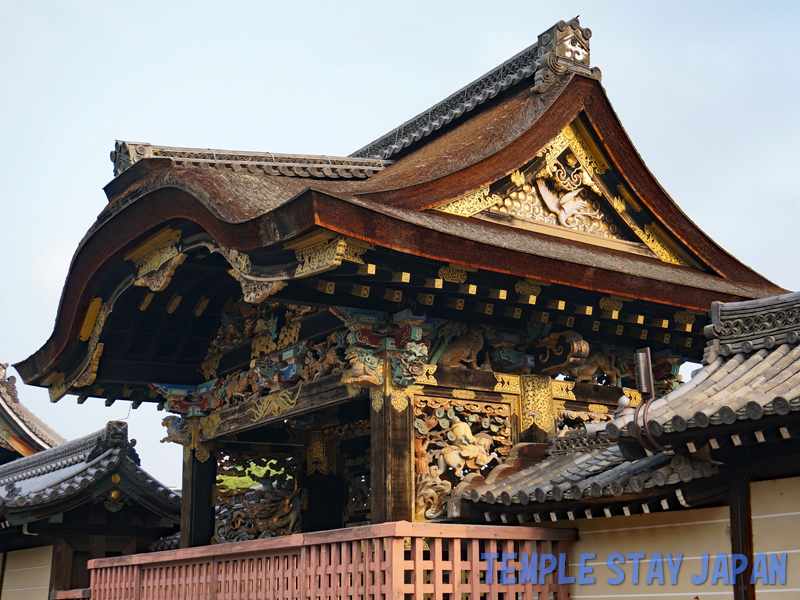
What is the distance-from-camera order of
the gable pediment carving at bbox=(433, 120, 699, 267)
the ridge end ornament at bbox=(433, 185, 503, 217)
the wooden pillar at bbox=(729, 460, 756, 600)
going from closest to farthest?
1. the wooden pillar at bbox=(729, 460, 756, 600)
2. the ridge end ornament at bbox=(433, 185, 503, 217)
3. the gable pediment carving at bbox=(433, 120, 699, 267)

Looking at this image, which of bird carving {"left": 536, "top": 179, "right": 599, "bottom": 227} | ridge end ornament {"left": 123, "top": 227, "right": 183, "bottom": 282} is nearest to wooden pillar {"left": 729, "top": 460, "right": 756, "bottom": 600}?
bird carving {"left": 536, "top": 179, "right": 599, "bottom": 227}

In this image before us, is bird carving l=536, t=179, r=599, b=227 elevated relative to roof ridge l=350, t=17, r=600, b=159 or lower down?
lower down

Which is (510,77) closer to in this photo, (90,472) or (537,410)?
(537,410)

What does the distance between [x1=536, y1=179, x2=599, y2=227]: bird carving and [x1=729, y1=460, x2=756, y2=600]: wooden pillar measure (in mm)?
3315

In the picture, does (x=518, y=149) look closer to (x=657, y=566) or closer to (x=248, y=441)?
(x=657, y=566)

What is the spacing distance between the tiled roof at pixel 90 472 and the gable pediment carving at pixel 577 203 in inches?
232

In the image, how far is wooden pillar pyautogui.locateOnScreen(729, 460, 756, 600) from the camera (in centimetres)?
614

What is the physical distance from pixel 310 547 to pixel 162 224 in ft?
10.2

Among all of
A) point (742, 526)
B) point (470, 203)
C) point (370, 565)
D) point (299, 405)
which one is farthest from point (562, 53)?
point (370, 565)

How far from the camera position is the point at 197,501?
10258 mm

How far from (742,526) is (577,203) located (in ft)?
12.5

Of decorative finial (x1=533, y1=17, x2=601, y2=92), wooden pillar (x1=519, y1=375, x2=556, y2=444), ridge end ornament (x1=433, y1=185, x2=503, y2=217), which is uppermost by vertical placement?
decorative finial (x1=533, y1=17, x2=601, y2=92)

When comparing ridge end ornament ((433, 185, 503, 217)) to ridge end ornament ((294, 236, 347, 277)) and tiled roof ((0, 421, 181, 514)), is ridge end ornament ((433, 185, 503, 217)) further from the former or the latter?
tiled roof ((0, 421, 181, 514))

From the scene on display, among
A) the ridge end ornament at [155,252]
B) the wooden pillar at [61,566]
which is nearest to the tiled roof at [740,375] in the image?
the ridge end ornament at [155,252]
